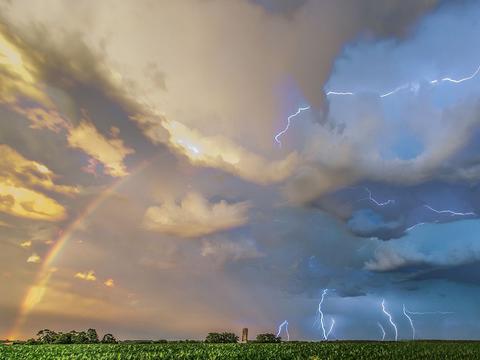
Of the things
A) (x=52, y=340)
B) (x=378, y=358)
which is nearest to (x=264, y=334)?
(x=52, y=340)

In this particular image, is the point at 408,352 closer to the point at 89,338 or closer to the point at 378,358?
the point at 378,358

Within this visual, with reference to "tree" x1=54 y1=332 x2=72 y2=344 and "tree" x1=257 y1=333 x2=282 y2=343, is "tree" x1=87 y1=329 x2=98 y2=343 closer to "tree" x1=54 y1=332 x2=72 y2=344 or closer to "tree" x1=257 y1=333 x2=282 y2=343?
"tree" x1=54 y1=332 x2=72 y2=344

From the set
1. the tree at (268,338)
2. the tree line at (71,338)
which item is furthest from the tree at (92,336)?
the tree at (268,338)

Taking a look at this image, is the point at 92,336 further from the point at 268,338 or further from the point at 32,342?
the point at 268,338

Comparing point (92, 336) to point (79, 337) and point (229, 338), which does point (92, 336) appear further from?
point (229, 338)

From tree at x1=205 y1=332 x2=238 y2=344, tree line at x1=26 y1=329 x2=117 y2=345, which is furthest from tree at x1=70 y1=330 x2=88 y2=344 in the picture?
tree at x1=205 y1=332 x2=238 y2=344

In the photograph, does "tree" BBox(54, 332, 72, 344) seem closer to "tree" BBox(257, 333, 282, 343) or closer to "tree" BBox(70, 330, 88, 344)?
"tree" BBox(70, 330, 88, 344)

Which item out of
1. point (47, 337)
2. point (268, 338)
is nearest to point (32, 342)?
point (47, 337)

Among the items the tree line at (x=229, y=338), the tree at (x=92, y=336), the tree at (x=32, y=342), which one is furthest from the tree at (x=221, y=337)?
the tree at (x=32, y=342)

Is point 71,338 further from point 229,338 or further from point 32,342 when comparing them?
point 229,338

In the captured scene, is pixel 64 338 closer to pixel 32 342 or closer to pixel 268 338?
pixel 32 342

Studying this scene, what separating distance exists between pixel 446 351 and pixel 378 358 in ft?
26.3

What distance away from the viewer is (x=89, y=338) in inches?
2327

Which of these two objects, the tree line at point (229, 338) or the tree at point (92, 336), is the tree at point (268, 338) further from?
the tree at point (92, 336)
